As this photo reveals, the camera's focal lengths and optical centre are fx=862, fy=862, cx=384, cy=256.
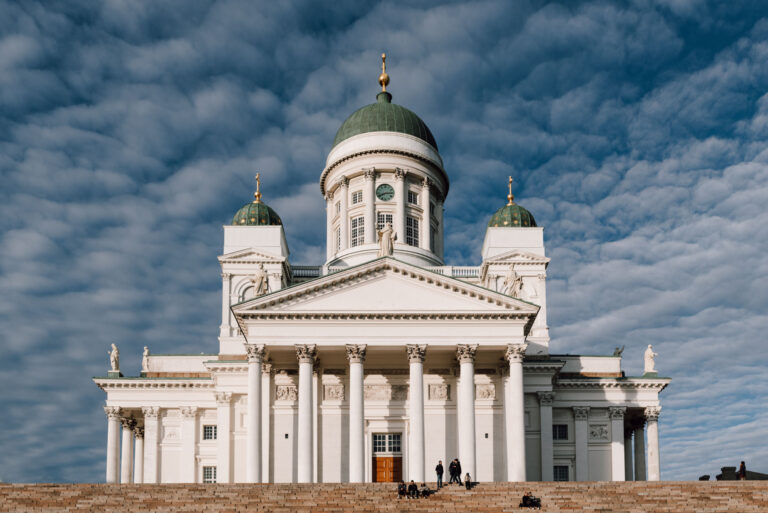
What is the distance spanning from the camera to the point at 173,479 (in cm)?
5188

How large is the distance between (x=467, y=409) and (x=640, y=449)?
20.8m

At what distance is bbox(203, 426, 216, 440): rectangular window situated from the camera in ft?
172

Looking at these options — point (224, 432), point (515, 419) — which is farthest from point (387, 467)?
point (224, 432)

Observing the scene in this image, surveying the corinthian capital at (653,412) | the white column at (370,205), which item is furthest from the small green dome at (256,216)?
the corinthian capital at (653,412)

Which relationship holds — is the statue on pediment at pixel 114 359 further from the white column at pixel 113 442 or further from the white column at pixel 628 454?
the white column at pixel 628 454

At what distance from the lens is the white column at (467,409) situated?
39.8 m

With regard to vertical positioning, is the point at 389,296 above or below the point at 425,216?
below

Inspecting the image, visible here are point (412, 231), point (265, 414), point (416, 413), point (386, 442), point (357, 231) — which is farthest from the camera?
point (357, 231)

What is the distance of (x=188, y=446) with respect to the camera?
2045 inches

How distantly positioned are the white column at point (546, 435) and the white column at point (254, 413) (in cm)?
1811

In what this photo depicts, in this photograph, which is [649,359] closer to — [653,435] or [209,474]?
[653,435]

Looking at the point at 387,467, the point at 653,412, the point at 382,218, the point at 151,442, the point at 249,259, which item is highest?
the point at 382,218

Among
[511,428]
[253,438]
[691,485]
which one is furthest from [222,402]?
[691,485]

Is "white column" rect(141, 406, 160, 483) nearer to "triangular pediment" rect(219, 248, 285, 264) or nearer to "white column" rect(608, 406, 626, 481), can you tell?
"triangular pediment" rect(219, 248, 285, 264)
